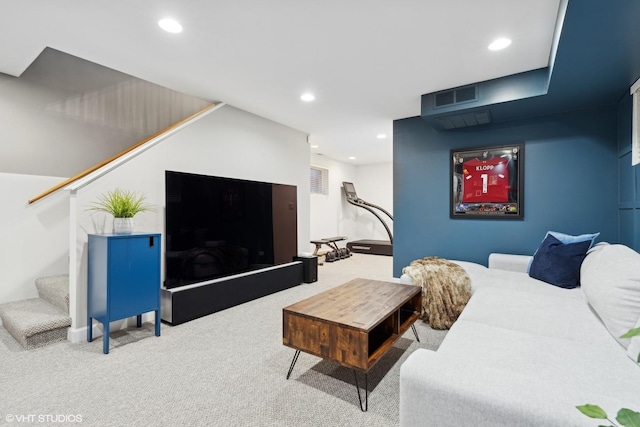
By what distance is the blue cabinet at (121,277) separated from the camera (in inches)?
95.7

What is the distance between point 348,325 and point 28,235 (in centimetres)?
345

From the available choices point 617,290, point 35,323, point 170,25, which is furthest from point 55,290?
point 617,290

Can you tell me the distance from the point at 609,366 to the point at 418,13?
7.36 ft

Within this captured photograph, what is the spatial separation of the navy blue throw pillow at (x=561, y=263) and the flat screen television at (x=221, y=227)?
121 inches

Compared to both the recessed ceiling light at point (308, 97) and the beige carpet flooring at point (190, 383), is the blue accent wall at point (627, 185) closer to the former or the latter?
the beige carpet flooring at point (190, 383)

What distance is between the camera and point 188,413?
1685 millimetres

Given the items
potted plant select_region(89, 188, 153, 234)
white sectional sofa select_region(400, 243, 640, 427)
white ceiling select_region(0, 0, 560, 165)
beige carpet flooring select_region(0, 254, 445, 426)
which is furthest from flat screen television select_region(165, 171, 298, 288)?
white sectional sofa select_region(400, 243, 640, 427)

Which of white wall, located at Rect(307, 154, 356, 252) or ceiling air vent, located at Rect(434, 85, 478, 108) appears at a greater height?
ceiling air vent, located at Rect(434, 85, 478, 108)

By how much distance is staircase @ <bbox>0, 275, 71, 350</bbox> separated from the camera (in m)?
2.44

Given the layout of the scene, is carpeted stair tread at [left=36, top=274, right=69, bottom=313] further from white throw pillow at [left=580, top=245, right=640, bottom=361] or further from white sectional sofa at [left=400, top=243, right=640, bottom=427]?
white throw pillow at [left=580, top=245, right=640, bottom=361]

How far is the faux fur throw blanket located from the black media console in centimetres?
195

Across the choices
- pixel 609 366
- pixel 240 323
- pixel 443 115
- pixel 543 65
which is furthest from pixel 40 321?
pixel 543 65

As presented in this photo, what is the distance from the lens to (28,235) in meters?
3.12

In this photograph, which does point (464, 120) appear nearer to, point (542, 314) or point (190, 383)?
point (542, 314)
